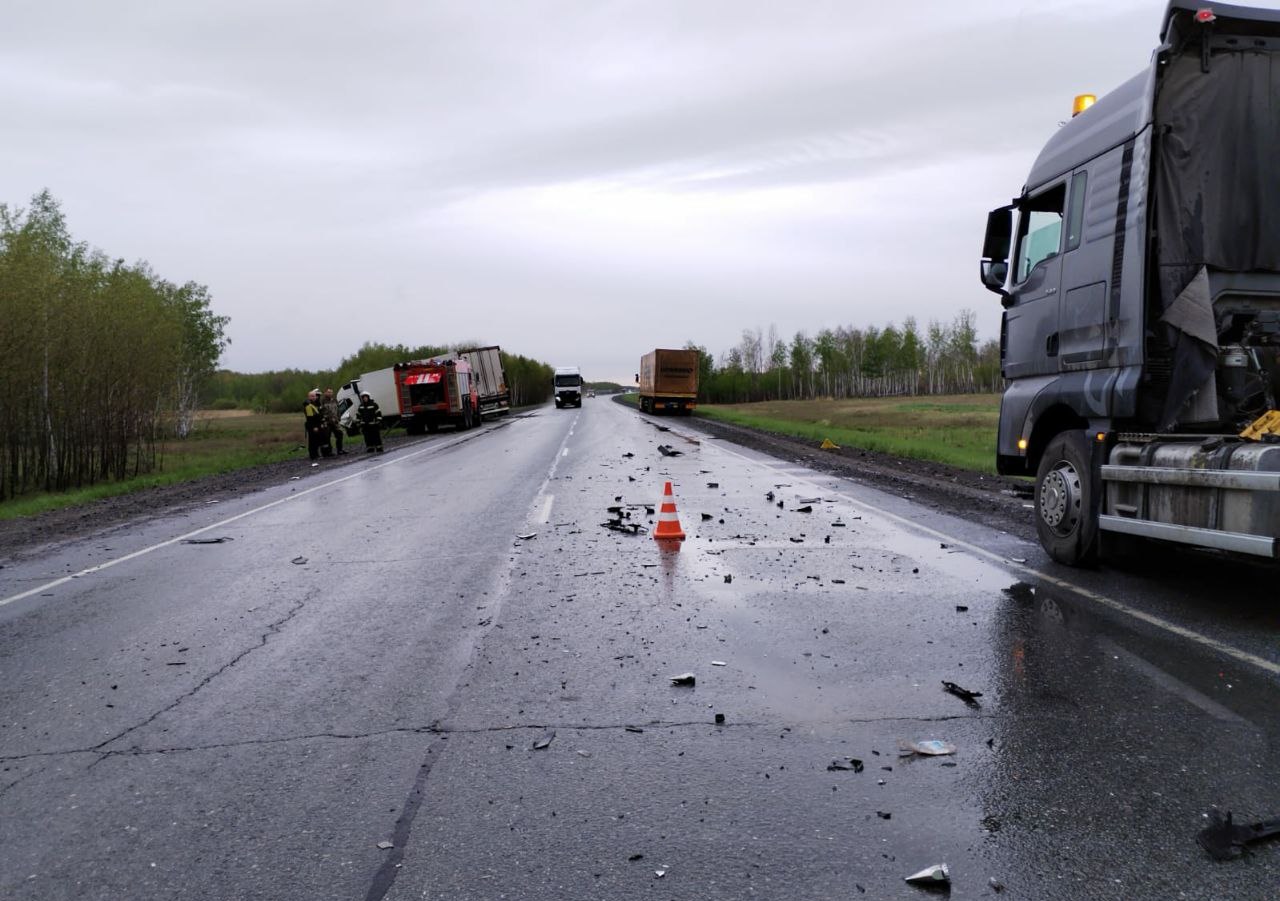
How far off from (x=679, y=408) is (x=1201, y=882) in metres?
49.0

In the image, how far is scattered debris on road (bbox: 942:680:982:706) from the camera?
4.31 m

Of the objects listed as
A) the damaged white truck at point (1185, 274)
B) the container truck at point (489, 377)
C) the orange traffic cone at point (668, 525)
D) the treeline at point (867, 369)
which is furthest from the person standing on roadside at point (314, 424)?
the treeline at point (867, 369)

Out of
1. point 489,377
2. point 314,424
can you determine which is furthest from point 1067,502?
point 489,377

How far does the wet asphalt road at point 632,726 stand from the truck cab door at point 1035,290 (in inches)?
78.6

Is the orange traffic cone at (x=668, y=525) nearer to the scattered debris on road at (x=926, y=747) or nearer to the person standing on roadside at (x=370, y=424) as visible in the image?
the scattered debris on road at (x=926, y=747)

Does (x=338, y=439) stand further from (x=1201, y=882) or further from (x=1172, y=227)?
(x=1201, y=882)

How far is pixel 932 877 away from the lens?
2.69 meters

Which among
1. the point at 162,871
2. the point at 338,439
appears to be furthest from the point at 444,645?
the point at 338,439

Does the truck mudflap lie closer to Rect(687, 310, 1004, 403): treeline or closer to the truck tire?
the truck tire

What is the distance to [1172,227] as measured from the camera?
6.37 metres

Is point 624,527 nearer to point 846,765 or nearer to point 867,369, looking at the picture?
point 846,765

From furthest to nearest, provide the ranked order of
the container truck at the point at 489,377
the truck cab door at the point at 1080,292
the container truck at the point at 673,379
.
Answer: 1. the container truck at the point at 673,379
2. the container truck at the point at 489,377
3. the truck cab door at the point at 1080,292

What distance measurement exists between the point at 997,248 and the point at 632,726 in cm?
688

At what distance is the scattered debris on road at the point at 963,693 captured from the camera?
14.1 feet
